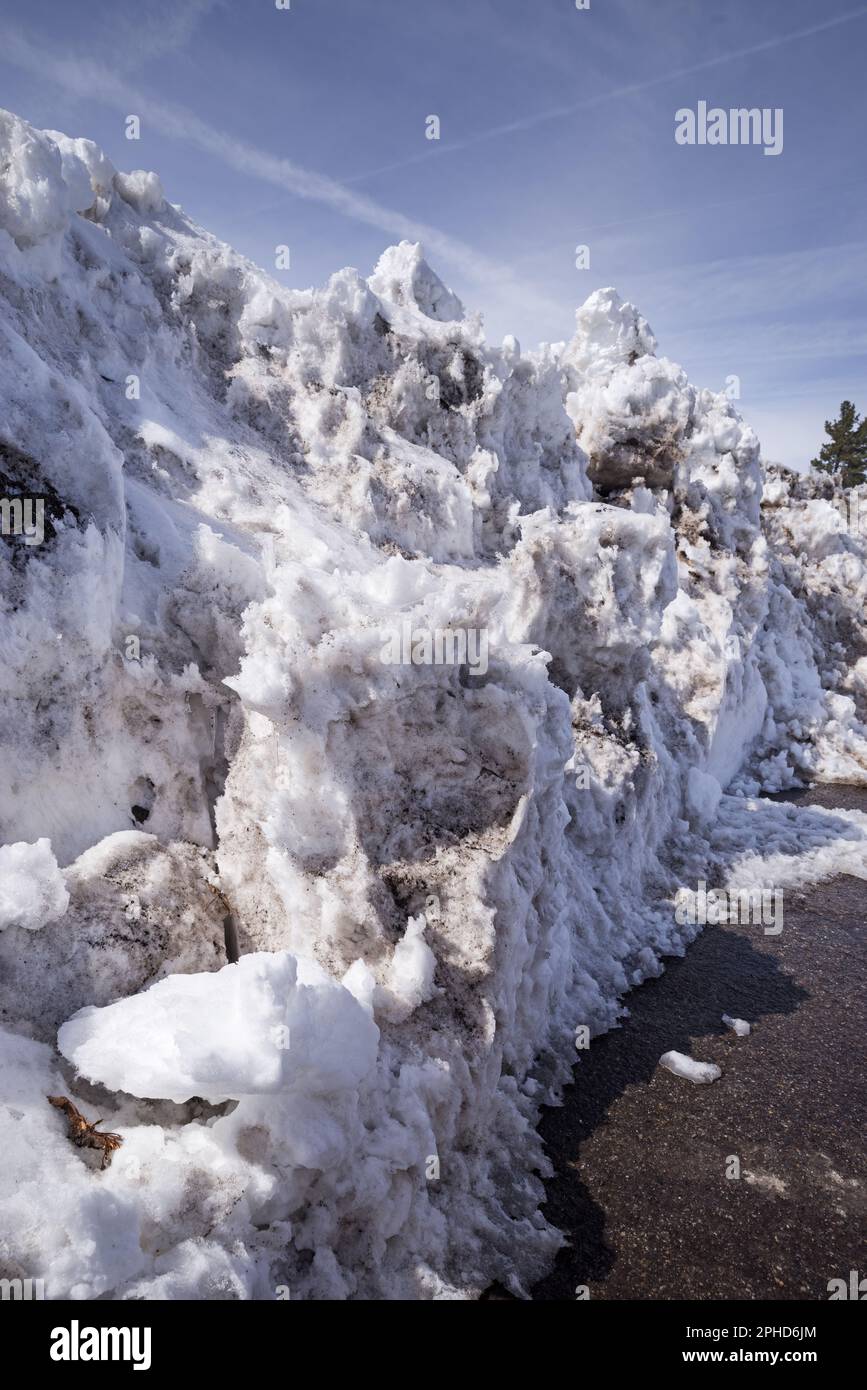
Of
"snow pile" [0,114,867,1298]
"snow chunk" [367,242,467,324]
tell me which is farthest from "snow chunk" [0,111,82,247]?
"snow chunk" [367,242,467,324]

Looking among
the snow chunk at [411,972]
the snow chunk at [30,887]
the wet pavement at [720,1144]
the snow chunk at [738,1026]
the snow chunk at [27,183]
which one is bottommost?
the wet pavement at [720,1144]

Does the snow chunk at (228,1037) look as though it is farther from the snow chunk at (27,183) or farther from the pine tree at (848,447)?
the pine tree at (848,447)

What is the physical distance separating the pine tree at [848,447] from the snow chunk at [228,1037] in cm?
4965

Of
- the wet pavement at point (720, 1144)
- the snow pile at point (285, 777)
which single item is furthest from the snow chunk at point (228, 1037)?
the wet pavement at point (720, 1144)

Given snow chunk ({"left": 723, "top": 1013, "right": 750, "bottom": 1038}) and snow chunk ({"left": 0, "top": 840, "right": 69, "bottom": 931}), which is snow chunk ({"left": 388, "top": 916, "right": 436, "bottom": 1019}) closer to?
snow chunk ({"left": 0, "top": 840, "right": 69, "bottom": 931})

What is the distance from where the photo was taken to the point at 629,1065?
28.9 feet

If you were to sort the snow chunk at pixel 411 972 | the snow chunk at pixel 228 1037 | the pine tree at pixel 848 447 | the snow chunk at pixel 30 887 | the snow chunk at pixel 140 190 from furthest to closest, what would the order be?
the pine tree at pixel 848 447
the snow chunk at pixel 140 190
the snow chunk at pixel 411 972
the snow chunk at pixel 30 887
the snow chunk at pixel 228 1037

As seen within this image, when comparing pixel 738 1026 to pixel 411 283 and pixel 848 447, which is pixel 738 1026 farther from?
pixel 848 447

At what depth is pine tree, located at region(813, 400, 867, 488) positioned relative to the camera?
45.3 meters

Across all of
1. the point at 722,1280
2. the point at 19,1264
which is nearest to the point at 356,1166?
the point at 19,1264

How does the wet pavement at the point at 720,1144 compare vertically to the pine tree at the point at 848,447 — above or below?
below

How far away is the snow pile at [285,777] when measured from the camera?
4977 millimetres

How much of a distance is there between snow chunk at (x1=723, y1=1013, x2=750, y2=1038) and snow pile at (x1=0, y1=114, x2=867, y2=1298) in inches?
51.0

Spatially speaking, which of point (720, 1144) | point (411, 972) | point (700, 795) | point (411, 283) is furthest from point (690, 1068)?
point (411, 283)
